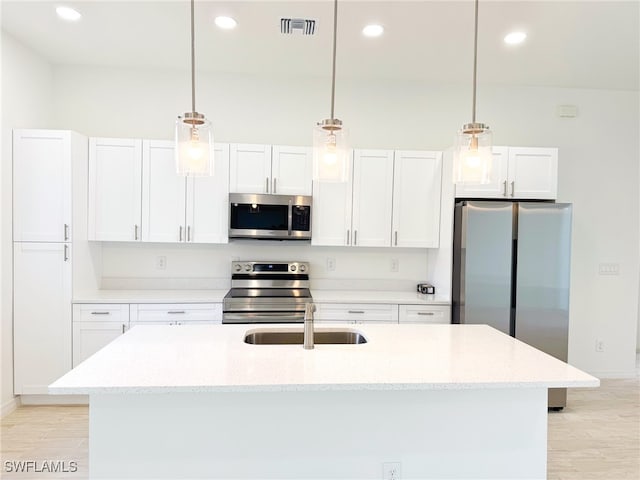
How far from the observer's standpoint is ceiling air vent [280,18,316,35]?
2.86 m

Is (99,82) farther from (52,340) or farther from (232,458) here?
(232,458)

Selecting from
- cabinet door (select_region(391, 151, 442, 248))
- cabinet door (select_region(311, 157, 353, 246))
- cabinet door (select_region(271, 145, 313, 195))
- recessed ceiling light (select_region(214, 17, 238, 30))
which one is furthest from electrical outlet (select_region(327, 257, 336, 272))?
recessed ceiling light (select_region(214, 17, 238, 30))

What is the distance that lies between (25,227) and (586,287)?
5.23m

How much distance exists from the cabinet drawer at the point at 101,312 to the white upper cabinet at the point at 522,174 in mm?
2997

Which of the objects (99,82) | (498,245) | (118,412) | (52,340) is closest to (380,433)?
(118,412)

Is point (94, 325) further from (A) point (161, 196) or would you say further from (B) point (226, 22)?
(B) point (226, 22)

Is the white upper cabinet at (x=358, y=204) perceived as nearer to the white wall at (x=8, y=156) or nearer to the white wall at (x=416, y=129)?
the white wall at (x=416, y=129)

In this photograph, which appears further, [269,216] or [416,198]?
[416,198]

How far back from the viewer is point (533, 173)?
3619 millimetres

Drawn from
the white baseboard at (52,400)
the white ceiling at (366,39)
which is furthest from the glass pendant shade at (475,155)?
the white baseboard at (52,400)

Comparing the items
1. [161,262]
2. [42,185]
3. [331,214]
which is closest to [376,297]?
[331,214]

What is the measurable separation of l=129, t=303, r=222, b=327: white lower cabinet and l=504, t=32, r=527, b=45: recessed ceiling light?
10.1 feet

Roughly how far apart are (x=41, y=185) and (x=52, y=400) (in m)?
1.75

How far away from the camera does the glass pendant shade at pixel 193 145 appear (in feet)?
6.03
